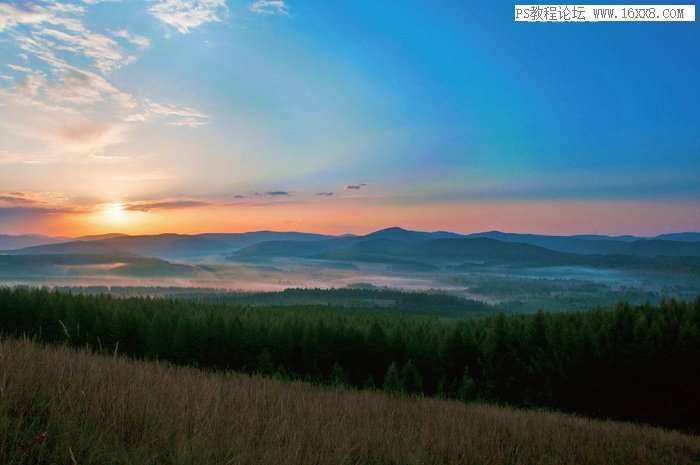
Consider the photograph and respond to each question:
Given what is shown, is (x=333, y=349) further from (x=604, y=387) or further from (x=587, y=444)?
(x=587, y=444)

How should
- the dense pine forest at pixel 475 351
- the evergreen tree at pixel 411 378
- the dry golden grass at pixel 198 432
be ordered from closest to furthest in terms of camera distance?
the dry golden grass at pixel 198 432
the dense pine forest at pixel 475 351
the evergreen tree at pixel 411 378

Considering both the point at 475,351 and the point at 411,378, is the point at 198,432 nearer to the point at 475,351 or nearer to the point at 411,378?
the point at 411,378

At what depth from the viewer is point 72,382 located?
7691 mm

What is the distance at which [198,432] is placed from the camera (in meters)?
7.07

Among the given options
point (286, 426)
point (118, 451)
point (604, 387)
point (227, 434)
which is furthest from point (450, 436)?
point (604, 387)

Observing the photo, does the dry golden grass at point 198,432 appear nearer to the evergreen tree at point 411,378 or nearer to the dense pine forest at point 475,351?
the dense pine forest at point 475,351

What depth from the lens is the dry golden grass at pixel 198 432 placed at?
605cm

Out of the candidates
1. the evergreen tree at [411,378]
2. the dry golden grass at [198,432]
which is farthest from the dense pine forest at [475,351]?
the dry golden grass at [198,432]

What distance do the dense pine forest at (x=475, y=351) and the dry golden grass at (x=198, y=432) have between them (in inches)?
963

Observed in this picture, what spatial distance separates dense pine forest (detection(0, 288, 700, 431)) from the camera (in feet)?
117

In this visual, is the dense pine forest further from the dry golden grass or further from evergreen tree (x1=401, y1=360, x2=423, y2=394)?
the dry golden grass

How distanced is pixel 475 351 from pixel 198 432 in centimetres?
3963

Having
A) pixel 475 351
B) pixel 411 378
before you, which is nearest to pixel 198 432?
pixel 411 378

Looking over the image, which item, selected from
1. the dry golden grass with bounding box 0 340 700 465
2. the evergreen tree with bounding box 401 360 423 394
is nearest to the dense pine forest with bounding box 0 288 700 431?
the evergreen tree with bounding box 401 360 423 394
